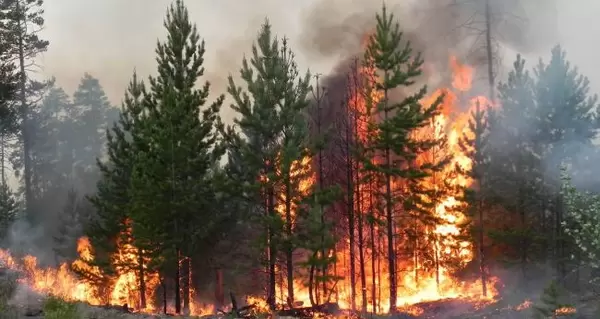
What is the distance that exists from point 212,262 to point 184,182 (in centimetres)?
545

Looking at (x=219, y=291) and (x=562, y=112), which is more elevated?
(x=562, y=112)

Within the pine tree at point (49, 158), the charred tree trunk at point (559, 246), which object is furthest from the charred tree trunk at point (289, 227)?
the pine tree at point (49, 158)

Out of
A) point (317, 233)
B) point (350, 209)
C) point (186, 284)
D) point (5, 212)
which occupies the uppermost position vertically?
point (5, 212)

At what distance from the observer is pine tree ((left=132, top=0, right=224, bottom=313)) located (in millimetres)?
21562

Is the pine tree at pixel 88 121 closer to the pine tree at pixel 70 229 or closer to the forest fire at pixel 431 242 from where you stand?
the pine tree at pixel 70 229

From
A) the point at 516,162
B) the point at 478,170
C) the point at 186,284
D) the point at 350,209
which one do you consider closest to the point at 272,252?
the point at 186,284

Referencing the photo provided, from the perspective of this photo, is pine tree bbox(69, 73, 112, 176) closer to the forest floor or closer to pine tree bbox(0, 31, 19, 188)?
pine tree bbox(0, 31, 19, 188)

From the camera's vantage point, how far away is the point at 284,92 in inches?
896

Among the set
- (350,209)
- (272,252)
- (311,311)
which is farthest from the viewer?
(350,209)

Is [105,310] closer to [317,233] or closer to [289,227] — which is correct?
[317,233]

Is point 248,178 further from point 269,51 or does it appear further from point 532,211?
point 532,211

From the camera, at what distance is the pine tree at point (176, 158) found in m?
21.6

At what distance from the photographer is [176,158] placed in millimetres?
21766

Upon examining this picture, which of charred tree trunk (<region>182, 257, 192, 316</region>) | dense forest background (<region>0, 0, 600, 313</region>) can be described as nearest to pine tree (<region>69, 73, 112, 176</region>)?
dense forest background (<region>0, 0, 600, 313</region>)
